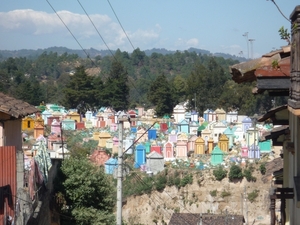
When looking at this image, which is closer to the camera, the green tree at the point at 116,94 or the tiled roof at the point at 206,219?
the tiled roof at the point at 206,219

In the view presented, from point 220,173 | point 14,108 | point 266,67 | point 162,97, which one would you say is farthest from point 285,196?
point 162,97

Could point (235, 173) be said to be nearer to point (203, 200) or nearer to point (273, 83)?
point (203, 200)

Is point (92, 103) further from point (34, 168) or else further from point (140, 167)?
point (34, 168)

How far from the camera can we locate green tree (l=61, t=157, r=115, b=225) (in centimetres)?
1424

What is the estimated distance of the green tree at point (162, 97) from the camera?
47.6m

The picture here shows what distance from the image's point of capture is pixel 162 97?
47.8m

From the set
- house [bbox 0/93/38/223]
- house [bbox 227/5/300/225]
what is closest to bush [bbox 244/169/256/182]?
house [bbox 0/93/38/223]

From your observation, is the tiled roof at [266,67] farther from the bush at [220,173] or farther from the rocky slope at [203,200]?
the bush at [220,173]

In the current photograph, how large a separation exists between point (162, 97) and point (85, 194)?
33625 mm

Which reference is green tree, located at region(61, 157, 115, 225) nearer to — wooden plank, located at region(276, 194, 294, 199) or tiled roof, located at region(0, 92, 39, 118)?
tiled roof, located at region(0, 92, 39, 118)

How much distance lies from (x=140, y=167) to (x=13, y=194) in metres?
18.5

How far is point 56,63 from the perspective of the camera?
119m

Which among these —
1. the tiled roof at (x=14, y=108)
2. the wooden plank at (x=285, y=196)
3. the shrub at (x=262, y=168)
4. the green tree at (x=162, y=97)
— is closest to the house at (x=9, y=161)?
the tiled roof at (x=14, y=108)

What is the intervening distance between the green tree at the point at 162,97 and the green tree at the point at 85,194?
32.4m
